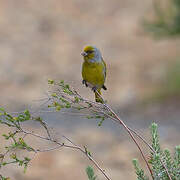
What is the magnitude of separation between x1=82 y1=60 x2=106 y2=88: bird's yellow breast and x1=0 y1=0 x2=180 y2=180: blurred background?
3.47 metres

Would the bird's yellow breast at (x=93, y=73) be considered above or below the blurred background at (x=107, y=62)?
below

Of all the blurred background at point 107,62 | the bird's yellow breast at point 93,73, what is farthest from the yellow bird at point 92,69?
the blurred background at point 107,62

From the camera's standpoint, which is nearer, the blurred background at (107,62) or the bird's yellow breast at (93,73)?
the bird's yellow breast at (93,73)

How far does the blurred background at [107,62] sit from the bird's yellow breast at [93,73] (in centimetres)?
347

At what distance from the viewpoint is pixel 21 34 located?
53.3 ft

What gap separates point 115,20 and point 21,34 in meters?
2.97

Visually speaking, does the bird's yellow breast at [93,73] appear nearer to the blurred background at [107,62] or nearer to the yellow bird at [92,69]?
the yellow bird at [92,69]

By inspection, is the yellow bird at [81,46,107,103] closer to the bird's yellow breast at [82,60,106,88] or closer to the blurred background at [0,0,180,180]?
the bird's yellow breast at [82,60,106,88]

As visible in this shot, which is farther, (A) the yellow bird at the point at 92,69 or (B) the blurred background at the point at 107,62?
(B) the blurred background at the point at 107,62

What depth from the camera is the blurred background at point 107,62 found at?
909 centimetres

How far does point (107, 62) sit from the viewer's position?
14117mm

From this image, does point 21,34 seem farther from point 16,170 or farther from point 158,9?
point 16,170

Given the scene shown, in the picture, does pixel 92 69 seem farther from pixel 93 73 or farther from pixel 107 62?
pixel 107 62

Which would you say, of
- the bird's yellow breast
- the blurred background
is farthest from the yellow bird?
the blurred background
